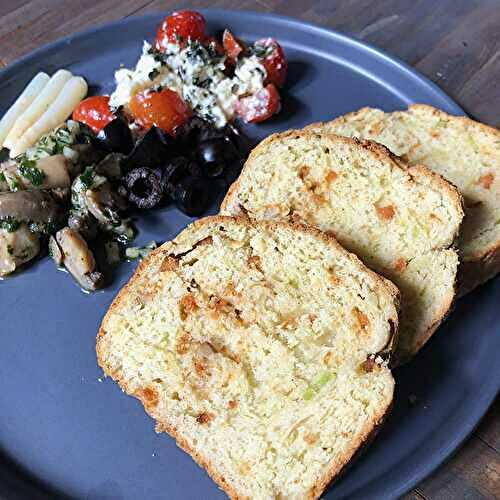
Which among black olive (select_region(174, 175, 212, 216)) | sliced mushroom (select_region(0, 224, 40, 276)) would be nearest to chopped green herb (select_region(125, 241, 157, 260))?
black olive (select_region(174, 175, 212, 216))

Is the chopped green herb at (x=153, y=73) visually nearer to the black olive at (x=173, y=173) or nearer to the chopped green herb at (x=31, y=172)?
the black olive at (x=173, y=173)

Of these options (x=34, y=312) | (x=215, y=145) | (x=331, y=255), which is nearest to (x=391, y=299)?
(x=331, y=255)

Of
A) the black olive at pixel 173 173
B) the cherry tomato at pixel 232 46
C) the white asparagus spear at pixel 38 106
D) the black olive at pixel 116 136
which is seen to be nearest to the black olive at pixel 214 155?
the black olive at pixel 173 173

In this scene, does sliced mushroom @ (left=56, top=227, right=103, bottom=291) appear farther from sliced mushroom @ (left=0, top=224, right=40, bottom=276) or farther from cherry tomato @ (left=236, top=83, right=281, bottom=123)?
cherry tomato @ (left=236, top=83, right=281, bottom=123)

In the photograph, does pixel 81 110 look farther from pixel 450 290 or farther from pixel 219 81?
pixel 450 290

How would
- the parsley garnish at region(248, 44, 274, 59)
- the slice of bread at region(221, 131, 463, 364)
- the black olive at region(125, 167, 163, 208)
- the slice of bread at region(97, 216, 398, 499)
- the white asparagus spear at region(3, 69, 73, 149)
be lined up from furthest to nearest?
the parsley garnish at region(248, 44, 274, 59), the white asparagus spear at region(3, 69, 73, 149), the black olive at region(125, 167, 163, 208), the slice of bread at region(221, 131, 463, 364), the slice of bread at region(97, 216, 398, 499)
